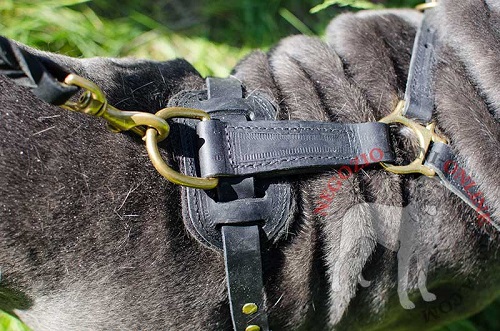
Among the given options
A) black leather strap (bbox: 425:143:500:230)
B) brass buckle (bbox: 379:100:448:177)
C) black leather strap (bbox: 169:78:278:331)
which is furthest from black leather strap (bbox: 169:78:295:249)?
black leather strap (bbox: 425:143:500:230)

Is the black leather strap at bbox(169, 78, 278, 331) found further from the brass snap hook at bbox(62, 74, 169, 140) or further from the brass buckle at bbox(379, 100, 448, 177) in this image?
the brass buckle at bbox(379, 100, 448, 177)

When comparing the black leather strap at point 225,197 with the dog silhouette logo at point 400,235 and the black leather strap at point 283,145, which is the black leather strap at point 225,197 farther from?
the dog silhouette logo at point 400,235

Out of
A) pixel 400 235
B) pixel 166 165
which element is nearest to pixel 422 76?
pixel 400 235

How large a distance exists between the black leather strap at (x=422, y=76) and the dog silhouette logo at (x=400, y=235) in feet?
0.68

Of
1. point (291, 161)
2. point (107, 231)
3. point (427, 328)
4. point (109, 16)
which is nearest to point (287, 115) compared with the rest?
point (291, 161)

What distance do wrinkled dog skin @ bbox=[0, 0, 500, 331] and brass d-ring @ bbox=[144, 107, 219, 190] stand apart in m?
0.12

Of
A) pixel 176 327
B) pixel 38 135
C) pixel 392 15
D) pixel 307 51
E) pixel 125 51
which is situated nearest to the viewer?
pixel 38 135

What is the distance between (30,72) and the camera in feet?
4.02

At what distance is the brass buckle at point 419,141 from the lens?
1.68 meters

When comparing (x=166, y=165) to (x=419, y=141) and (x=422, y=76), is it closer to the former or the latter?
(x=419, y=141)

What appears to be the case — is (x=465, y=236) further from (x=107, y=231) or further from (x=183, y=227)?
(x=107, y=231)

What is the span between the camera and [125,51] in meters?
3.28

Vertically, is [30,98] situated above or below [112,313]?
above

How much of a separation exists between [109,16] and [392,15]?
1964mm
